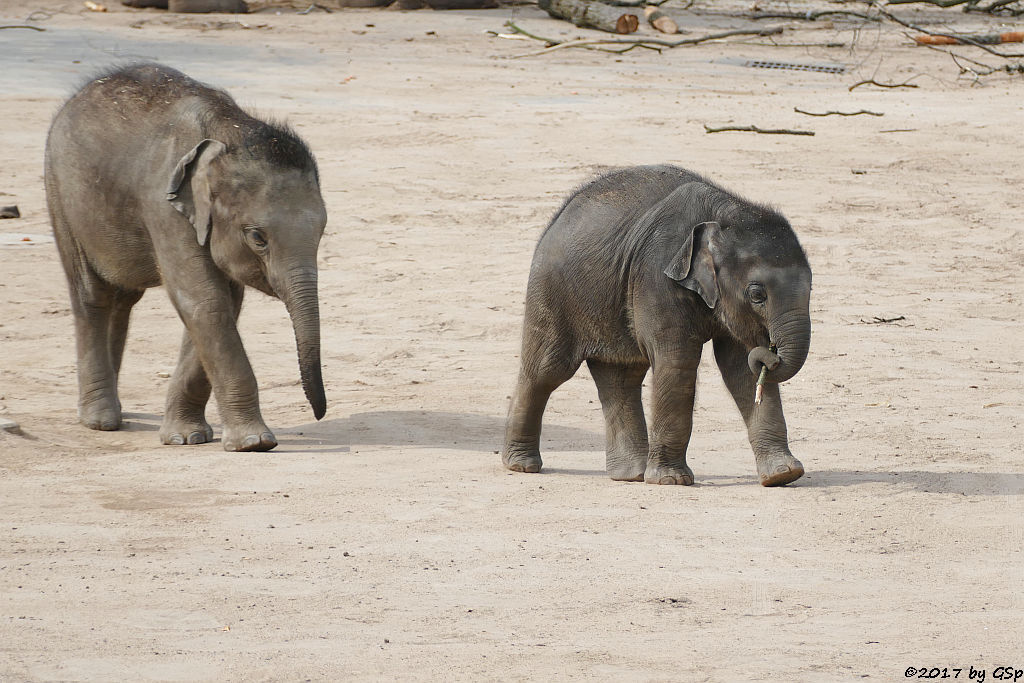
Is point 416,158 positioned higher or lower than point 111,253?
lower

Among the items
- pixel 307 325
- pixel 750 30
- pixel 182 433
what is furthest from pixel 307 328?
pixel 750 30

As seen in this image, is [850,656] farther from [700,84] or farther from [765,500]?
[700,84]

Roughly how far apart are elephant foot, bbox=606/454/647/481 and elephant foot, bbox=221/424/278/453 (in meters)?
1.71

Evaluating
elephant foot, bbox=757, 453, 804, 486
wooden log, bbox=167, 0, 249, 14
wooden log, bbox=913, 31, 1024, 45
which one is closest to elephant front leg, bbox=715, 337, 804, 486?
elephant foot, bbox=757, 453, 804, 486

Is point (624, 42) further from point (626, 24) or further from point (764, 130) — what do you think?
point (764, 130)

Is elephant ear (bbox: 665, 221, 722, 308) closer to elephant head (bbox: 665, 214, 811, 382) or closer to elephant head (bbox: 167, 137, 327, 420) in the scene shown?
elephant head (bbox: 665, 214, 811, 382)

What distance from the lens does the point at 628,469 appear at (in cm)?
664

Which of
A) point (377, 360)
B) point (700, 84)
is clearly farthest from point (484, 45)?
point (377, 360)

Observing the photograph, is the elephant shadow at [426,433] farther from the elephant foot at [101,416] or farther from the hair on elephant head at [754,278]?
A: the hair on elephant head at [754,278]

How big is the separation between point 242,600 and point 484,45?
17.9 meters

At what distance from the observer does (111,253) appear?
786 centimetres

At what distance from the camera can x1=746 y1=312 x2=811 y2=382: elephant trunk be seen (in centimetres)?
586

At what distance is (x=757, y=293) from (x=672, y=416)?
2.15 ft

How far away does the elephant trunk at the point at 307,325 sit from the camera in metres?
6.91
